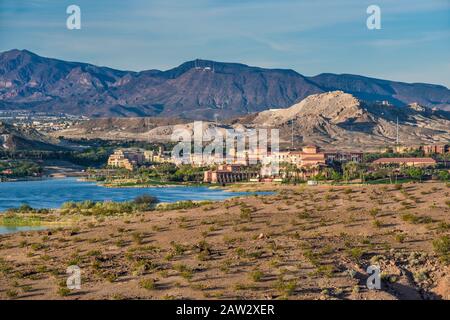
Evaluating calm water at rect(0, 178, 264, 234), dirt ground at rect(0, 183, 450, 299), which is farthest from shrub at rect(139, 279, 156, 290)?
calm water at rect(0, 178, 264, 234)

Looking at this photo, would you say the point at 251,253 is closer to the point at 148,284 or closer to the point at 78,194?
the point at 148,284

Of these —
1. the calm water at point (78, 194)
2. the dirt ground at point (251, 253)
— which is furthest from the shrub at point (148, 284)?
the calm water at point (78, 194)

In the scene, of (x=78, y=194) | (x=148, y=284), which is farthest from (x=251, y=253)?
(x=78, y=194)

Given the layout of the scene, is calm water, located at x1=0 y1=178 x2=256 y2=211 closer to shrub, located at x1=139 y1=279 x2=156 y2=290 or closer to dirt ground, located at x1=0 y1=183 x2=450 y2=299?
dirt ground, located at x1=0 y1=183 x2=450 y2=299
